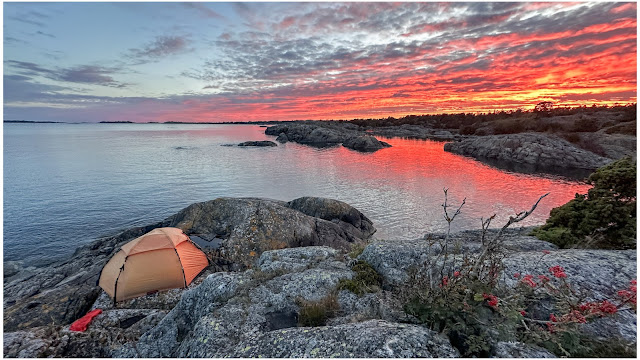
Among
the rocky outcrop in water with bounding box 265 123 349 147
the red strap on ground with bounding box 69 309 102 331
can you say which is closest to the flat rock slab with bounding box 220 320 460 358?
the red strap on ground with bounding box 69 309 102 331

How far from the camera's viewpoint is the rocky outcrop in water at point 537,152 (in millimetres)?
58656

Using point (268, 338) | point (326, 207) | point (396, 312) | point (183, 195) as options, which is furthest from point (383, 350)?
point (183, 195)

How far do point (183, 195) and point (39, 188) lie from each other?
20650 mm

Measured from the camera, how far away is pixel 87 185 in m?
42.2

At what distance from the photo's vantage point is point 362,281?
29.9 ft

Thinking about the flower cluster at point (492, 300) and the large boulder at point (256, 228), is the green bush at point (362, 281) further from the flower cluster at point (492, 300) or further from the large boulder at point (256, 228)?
the large boulder at point (256, 228)

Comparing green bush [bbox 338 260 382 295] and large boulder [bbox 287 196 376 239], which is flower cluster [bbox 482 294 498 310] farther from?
large boulder [bbox 287 196 376 239]

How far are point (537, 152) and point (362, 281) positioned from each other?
7080 centimetres

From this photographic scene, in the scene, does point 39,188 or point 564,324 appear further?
point 39,188

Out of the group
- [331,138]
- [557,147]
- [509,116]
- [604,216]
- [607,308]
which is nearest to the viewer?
[607,308]

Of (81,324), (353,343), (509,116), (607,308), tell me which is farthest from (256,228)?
(509,116)

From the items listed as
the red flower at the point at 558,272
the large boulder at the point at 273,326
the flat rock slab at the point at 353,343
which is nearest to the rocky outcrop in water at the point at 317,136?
the large boulder at the point at 273,326

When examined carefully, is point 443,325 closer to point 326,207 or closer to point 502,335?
point 502,335

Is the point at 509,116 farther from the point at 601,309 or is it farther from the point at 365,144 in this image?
the point at 601,309
